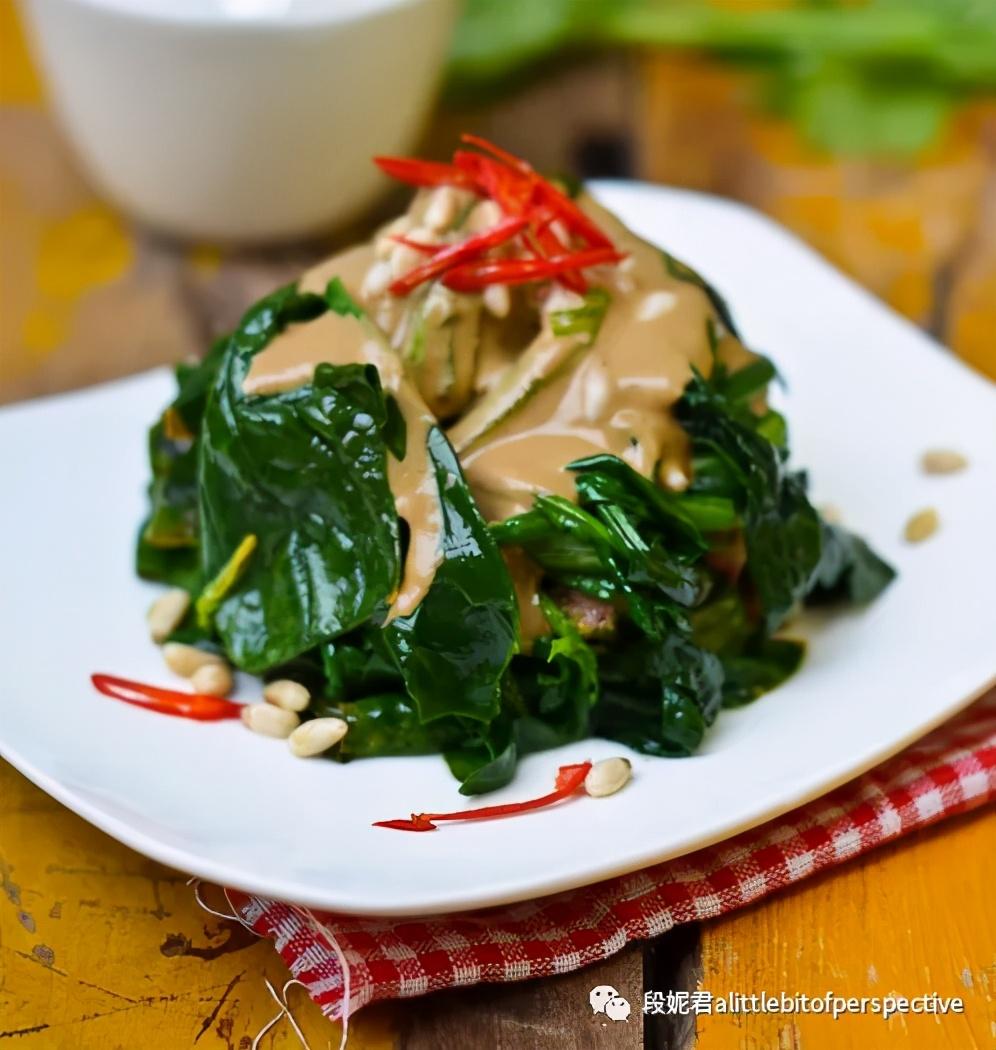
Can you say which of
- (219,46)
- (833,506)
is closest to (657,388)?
(833,506)

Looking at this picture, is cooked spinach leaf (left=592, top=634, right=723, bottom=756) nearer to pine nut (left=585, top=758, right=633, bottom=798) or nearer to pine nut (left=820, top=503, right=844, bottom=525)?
pine nut (left=585, top=758, right=633, bottom=798)

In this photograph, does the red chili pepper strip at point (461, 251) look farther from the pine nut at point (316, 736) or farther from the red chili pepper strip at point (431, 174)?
the pine nut at point (316, 736)

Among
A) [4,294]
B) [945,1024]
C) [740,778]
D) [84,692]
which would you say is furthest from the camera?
[4,294]

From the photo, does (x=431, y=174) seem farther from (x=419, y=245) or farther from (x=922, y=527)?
(x=922, y=527)

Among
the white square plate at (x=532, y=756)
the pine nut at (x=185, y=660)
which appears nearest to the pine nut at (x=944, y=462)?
the white square plate at (x=532, y=756)

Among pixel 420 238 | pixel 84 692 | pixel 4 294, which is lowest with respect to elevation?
pixel 4 294

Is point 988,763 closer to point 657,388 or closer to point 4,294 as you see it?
point 657,388

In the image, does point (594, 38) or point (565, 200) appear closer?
point (565, 200)
